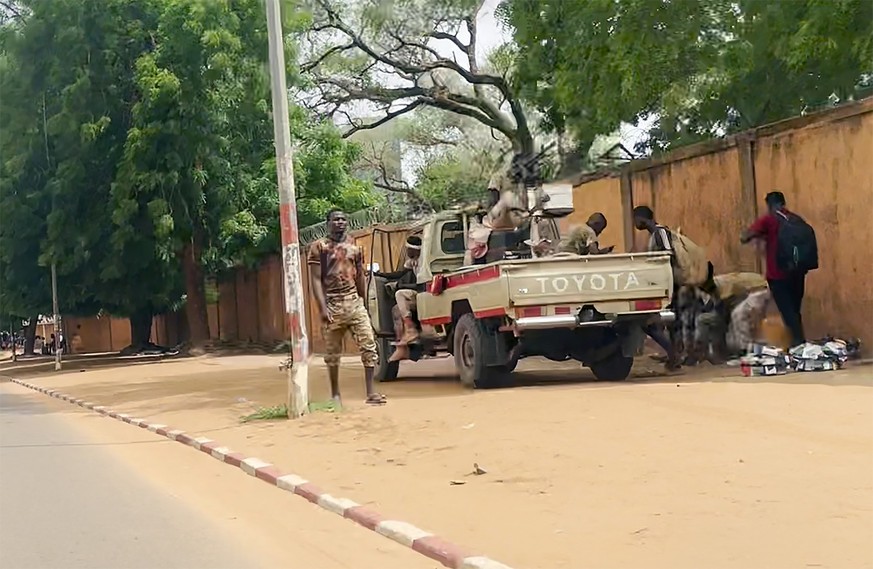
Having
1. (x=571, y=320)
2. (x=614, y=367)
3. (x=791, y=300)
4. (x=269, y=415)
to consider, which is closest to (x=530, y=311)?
(x=571, y=320)

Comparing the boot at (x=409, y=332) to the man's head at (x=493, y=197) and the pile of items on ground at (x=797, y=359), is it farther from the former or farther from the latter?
the pile of items on ground at (x=797, y=359)

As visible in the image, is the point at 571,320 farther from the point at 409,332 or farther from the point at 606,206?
the point at 606,206

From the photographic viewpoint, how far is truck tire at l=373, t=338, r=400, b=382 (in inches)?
603

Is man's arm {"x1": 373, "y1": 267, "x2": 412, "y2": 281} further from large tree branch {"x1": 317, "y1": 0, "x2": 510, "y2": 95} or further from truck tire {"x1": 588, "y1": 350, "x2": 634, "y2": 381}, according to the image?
large tree branch {"x1": 317, "y1": 0, "x2": 510, "y2": 95}

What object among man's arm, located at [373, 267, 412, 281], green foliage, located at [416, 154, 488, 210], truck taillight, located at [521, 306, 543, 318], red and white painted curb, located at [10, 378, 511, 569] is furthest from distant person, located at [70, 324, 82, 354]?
truck taillight, located at [521, 306, 543, 318]

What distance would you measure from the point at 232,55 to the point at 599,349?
17.3 m

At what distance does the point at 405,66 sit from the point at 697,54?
1489cm

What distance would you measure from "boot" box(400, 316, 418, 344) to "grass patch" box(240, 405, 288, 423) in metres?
2.35

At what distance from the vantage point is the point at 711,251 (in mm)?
14680

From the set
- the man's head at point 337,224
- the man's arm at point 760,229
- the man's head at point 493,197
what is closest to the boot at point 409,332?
the man's head at point 493,197

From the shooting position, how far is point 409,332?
1420 centimetres

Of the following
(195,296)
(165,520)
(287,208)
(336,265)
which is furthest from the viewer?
(195,296)

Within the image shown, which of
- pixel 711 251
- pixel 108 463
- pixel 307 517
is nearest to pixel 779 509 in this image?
pixel 307 517

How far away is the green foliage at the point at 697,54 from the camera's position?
12883 mm
